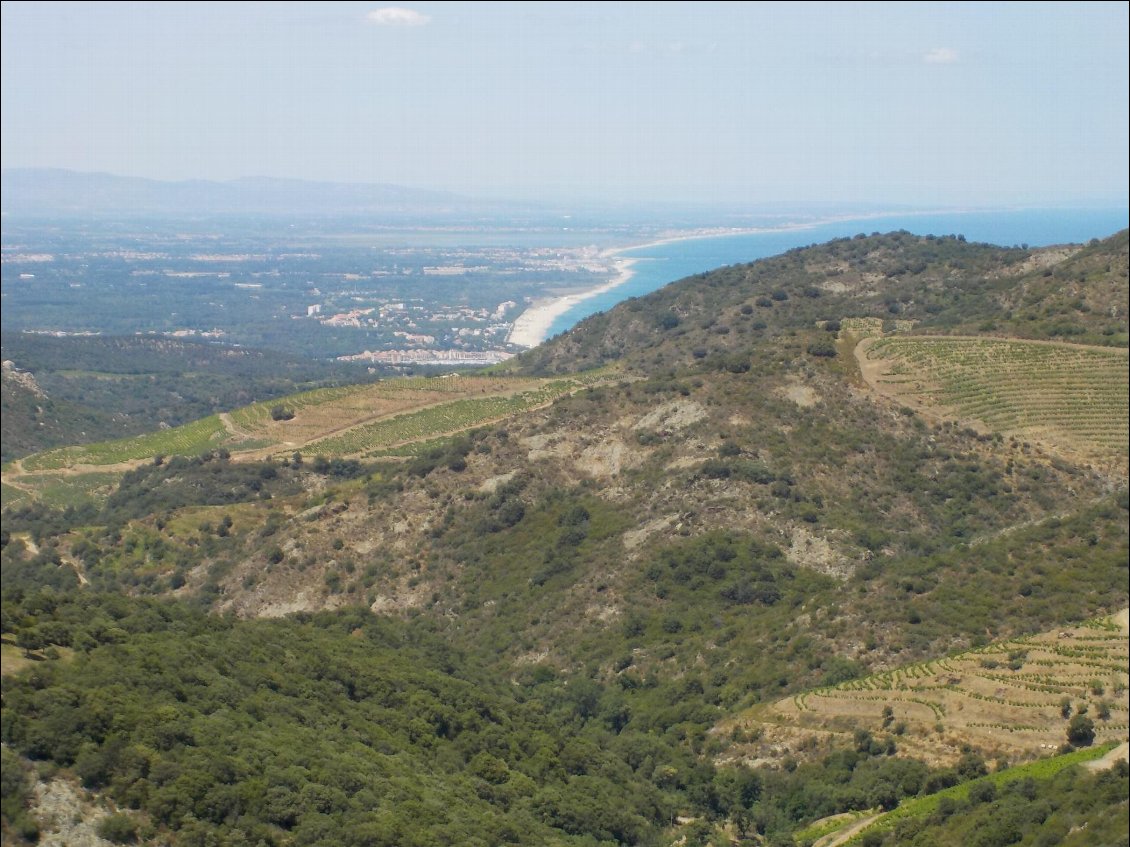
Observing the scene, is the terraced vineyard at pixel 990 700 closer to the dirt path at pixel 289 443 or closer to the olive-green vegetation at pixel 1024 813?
the olive-green vegetation at pixel 1024 813

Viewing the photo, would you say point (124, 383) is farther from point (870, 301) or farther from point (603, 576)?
point (603, 576)

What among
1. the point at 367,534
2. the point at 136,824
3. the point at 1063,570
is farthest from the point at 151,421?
the point at 136,824

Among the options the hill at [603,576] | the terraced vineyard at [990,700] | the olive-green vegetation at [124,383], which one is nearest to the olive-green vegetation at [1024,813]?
the terraced vineyard at [990,700]

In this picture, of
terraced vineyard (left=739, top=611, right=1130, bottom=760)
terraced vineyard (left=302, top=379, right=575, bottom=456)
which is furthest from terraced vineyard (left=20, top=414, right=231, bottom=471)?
terraced vineyard (left=739, top=611, right=1130, bottom=760)

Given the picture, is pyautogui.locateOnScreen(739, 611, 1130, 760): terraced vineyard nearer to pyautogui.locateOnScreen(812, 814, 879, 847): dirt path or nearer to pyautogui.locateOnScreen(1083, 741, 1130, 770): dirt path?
pyautogui.locateOnScreen(1083, 741, 1130, 770): dirt path

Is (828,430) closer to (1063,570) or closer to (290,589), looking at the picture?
(1063,570)

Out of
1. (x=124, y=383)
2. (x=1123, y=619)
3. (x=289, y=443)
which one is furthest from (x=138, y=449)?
(x=1123, y=619)
